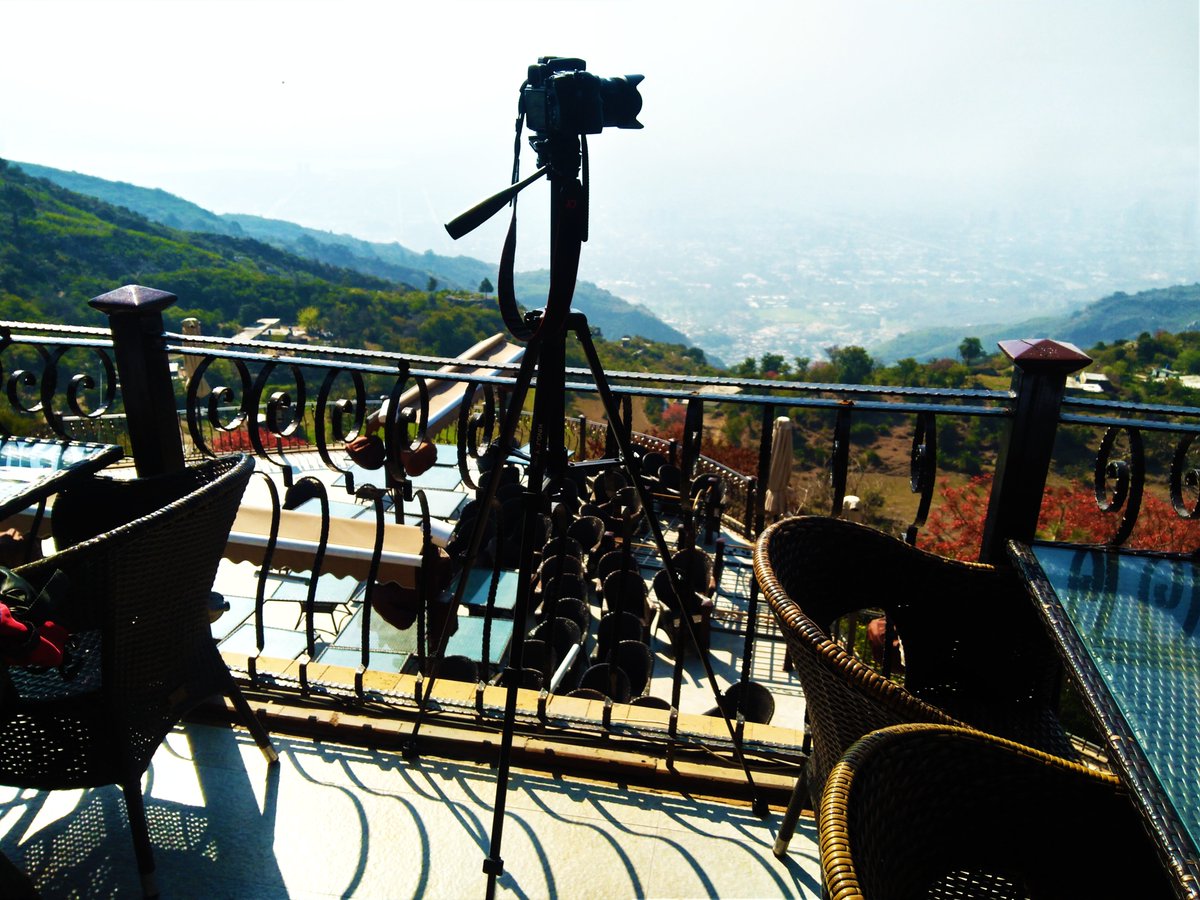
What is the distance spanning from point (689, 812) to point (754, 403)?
3.58 feet

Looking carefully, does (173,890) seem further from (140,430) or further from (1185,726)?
(1185,726)

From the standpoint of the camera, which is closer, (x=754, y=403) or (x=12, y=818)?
(x=12, y=818)

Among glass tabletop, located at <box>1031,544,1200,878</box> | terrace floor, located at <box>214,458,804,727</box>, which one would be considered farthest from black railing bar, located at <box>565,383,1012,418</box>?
terrace floor, located at <box>214,458,804,727</box>

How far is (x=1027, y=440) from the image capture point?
6.25 ft

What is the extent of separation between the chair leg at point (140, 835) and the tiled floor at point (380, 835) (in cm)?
8

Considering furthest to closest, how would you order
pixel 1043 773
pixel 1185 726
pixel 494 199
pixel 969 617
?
pixel 969 617 < pixel 494 199 < pixel 1185 726 < pixel 1043 773

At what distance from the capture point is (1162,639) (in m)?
1.45

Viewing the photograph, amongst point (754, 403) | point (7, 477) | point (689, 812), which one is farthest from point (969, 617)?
point (7, 477)

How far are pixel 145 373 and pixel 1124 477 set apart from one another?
105 inches

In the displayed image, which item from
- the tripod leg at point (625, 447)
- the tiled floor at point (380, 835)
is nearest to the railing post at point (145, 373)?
the tiled floor at point (380, 835)

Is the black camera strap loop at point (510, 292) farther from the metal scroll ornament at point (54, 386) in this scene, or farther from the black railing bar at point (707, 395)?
the metal scroll ornament at point (54, 386)

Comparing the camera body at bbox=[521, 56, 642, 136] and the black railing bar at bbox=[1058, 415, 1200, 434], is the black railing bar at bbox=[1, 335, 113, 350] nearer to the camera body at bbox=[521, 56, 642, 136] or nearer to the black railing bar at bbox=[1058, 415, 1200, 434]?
the camera body at bbox=[521, 56, 642, 136]

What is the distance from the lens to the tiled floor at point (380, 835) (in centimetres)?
174

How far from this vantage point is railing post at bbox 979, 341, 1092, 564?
1831 millimetres
